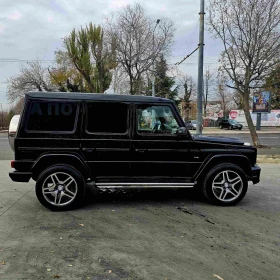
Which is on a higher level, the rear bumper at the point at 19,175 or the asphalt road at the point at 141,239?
the rear bumper at the point at 19,175

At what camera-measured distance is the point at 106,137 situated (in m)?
5.08

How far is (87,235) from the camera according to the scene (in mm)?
4000

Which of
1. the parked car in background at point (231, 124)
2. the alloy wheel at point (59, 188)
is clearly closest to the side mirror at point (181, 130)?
the alloy wheel at point (59, 188)

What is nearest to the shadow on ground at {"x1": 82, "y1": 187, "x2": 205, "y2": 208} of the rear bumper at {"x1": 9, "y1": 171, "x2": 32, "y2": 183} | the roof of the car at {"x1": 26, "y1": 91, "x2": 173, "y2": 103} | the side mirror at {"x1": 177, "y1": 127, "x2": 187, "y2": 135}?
the rear bumper at {"x1": 9, "y1": 171, "x2": 32, "y2": 183}

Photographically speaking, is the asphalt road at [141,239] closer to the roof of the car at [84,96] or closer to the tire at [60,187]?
the tire at [60,187]

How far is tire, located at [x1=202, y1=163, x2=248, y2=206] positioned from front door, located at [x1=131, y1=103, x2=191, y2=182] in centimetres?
47

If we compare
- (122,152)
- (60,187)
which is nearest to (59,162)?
(60,187)

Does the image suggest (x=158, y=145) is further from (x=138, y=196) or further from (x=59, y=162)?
(x=59, y=162)

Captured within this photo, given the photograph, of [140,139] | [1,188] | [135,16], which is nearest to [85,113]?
[140,139]

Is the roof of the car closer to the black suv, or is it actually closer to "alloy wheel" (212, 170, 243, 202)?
the black suv

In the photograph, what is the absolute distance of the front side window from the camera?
5221 millimetres

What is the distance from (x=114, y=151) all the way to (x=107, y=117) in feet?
1.99

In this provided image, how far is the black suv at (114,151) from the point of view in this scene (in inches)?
195

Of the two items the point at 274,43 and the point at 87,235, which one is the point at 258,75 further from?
the point at 87,235
